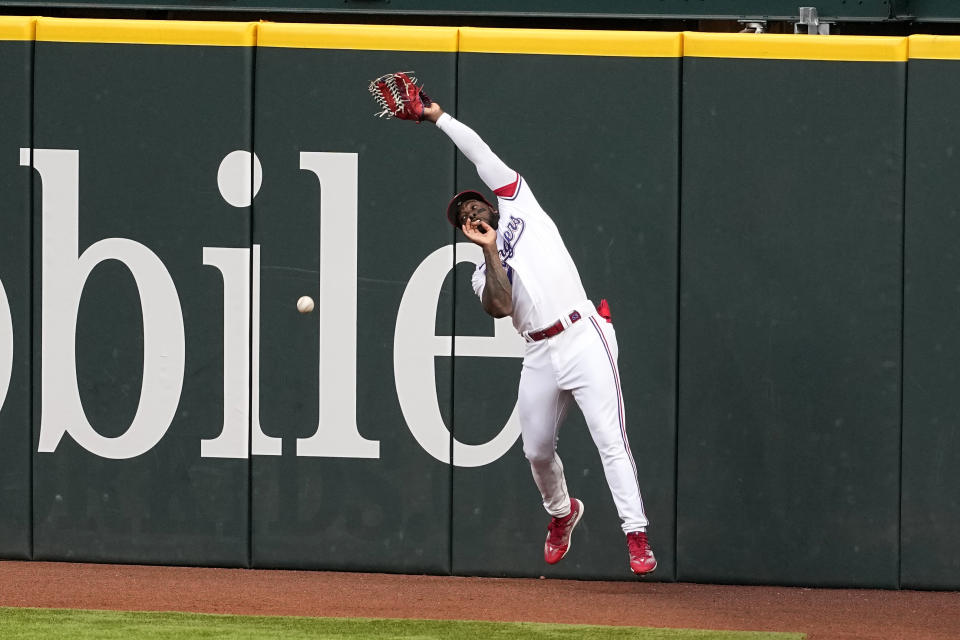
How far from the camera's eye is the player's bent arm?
662 centimetres

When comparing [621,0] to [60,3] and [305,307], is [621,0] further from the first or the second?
[60,3]

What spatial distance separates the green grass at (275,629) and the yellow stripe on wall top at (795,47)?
277 centimetres

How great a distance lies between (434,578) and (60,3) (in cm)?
371

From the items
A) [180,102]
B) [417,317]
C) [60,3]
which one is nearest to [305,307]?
[417,317]

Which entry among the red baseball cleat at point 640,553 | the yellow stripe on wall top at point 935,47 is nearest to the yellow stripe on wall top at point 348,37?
the yellow stripe on wall top at point 935,47

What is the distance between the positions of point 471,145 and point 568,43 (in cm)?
100

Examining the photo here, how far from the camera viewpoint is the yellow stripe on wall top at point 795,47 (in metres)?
7.40

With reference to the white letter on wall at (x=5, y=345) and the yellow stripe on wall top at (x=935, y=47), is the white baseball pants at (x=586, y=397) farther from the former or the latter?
the white letter on wall at (x=5, y=345)

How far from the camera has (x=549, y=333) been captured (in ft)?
22.6

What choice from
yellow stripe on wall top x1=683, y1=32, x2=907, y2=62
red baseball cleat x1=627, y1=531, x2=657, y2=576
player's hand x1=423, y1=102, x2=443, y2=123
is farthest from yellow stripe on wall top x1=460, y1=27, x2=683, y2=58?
red baseball cleat x1=627, y1=531, x2=657, y2=576

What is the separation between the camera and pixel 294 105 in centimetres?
761

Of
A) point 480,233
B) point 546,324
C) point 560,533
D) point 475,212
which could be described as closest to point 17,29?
point 475,212

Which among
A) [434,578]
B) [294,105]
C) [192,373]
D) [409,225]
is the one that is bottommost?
[434,578]

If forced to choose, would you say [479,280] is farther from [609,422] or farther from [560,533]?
[560,533]
